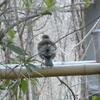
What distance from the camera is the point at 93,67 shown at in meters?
1.62

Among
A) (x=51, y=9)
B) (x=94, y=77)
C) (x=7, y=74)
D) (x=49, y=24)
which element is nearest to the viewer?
(x=51, y=9)

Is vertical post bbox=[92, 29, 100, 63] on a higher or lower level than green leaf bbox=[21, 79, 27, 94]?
higher

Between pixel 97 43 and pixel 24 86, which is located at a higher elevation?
pixel 97 43

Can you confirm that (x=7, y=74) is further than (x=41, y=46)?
No

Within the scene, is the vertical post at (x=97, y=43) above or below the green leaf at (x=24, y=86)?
above

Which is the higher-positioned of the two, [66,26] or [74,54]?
[66,26]

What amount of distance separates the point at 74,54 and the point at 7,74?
8.41 feet

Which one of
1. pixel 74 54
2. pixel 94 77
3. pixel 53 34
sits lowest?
pixel 94 77

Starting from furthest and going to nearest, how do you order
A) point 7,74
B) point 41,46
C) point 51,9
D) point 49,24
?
point 49,24 → point 41,46 → point 7,74 → point 51,9

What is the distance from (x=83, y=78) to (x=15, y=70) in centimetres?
256

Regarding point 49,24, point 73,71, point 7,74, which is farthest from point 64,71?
point 49,24

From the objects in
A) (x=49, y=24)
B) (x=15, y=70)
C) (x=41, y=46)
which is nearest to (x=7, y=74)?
(x=15, y=70)

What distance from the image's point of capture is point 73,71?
159 cm

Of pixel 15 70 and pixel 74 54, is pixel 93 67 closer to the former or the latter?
pixel 15 70
